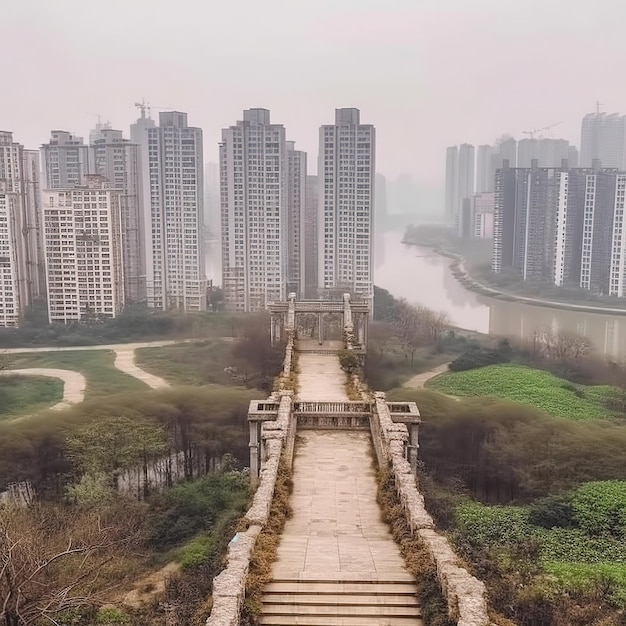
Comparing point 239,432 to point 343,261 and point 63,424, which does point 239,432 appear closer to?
point 63,424

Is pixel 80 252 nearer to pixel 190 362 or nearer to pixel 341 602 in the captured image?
pixel 190 362

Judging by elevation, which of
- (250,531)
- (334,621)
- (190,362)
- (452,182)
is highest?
(452,182)

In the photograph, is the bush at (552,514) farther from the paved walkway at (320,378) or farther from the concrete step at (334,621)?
the concrete step at (334,621)

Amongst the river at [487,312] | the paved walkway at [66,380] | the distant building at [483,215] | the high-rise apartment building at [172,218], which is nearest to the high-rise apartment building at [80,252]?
the high-rise apartment building at [172,218]

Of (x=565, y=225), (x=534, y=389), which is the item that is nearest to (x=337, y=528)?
(x=534, y=389)

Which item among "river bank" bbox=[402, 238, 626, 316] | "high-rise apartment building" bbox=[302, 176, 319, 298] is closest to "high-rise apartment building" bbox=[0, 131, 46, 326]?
"high-rise apartment building" bbox=[302, 176, 319, 298]

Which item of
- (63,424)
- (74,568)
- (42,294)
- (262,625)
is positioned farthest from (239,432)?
(42,294)
